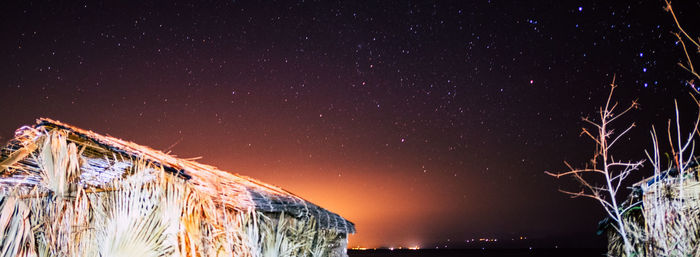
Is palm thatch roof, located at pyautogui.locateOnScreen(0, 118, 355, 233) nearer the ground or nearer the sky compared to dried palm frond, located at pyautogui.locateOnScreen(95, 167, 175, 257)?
nearer the sky

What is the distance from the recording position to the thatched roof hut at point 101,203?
444 cm

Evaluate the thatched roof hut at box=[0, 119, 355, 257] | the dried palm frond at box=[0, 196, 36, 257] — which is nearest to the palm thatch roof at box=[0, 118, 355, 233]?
the thatched roof hut at box=[0, 119, 355, 257]

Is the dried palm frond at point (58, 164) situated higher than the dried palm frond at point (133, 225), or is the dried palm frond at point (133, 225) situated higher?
the dried palm frond at point (58, 164)

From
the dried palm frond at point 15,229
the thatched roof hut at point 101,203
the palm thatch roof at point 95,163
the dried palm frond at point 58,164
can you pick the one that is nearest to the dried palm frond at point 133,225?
the thatched roof hut at point 101,203

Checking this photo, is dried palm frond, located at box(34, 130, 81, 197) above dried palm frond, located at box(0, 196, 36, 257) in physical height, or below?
above

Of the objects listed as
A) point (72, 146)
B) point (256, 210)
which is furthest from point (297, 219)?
point (72, 146)

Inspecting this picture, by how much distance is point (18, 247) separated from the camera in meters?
4.56

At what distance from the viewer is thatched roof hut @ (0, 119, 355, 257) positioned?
444 centimetres

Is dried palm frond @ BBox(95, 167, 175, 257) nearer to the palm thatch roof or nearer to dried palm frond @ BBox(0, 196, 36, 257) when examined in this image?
the palm thatch roof

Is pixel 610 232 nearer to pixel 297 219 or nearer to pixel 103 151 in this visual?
pixel 297 219

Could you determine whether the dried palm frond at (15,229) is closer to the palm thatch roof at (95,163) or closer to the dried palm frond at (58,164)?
the palm thatch roof at (95,163)

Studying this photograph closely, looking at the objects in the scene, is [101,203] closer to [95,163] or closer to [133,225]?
[95,163]

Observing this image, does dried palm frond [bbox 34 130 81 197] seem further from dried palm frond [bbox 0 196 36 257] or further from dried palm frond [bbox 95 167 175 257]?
dried palm frond [bbox 95 167 175 257]

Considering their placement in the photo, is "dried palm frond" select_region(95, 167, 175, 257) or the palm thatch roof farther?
the palm thatch roof
